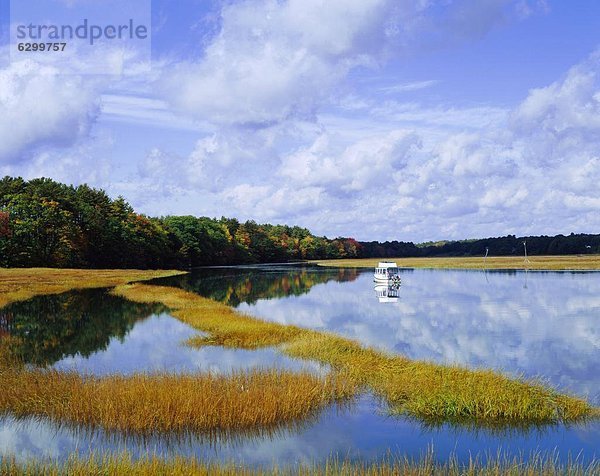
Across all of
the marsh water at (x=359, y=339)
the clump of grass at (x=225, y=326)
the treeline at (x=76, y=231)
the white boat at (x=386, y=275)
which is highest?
the treeline at (x=76, y=231)

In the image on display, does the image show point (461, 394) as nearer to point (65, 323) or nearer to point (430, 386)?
point (430, 386)

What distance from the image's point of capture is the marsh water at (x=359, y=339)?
53.2 feet

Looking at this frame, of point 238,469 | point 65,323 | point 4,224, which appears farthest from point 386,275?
point 4,224

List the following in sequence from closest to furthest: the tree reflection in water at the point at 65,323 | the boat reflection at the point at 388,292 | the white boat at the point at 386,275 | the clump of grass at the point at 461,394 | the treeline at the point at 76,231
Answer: the clump of grass at the point at 461,394 → the tree reflection in water at the point at 65,323 → the boat reflection at the point at 388,292 → the white boat at the point at 386,275 → the treeline at the point at 76,231

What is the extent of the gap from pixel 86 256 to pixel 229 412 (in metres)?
118

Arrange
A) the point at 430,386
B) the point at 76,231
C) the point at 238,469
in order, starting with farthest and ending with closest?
the point at 76,231, the point at 430,386, the point at 238,469

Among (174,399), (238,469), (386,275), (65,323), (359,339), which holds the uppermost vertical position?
(386,275)

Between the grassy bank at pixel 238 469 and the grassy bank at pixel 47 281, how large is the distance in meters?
49.5

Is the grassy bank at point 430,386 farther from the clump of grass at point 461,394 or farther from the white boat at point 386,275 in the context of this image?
the white boat at point 386,275

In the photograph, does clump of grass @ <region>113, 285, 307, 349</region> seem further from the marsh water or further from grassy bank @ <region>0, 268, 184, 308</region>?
grassy bank @ <region>0, 268, 184, 308</region>

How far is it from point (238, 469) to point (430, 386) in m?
9.99

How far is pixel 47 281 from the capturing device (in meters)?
84.9

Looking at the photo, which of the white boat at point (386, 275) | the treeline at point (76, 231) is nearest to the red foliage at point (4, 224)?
the treeline at point (76, 231)

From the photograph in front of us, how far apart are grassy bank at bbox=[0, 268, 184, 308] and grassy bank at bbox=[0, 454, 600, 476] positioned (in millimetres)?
49519
